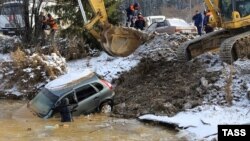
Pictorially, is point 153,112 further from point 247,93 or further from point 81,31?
point 81,31

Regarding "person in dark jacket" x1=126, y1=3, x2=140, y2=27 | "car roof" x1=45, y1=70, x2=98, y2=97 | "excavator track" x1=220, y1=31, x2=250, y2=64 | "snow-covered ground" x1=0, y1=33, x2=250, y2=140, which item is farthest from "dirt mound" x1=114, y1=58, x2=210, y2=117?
"person in dark jacket" x1=126, y1=3, x2=140, y2=27

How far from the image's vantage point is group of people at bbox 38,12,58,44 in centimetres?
2905

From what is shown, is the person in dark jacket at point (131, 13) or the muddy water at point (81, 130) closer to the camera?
the muddy water at point (81, 130)

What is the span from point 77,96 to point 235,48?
6.04 m

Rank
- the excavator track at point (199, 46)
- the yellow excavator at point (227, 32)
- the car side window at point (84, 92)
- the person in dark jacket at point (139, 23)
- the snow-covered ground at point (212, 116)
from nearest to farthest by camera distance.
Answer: the snow-covered ground at point (212, 116)
the car side window at point (84, 92)
the yellow excavator at point (227, 32)
the excavator track at point (199, 46)
the person in dark jacket at point (139, 23)

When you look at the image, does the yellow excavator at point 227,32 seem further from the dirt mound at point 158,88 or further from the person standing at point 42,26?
the person standing at point 42,26

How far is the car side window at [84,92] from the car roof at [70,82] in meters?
0.17

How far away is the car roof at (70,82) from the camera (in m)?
18.4

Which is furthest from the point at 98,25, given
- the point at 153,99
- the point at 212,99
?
the point at 212,99

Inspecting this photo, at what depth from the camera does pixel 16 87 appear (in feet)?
80.7

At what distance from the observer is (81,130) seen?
1669 cm

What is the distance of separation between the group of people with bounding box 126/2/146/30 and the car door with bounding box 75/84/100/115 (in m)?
11.2

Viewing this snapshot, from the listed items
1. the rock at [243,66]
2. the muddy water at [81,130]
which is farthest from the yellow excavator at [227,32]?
the muddy water at [81,130]

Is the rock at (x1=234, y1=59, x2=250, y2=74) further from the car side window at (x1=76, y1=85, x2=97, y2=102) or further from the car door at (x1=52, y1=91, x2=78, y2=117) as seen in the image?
the car door at (x1=52, y1=91, x2=78, y2=117)
